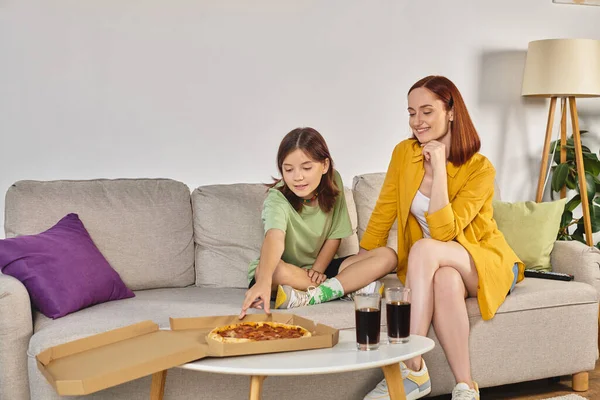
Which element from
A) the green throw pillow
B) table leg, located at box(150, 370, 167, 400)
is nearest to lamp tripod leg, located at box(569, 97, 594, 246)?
the green throw pillow

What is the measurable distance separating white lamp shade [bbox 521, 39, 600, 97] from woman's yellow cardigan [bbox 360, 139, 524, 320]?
3.85ft

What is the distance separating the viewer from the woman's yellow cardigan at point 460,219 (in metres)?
2.53

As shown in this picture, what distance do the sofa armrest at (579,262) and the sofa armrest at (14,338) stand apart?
2.04 m

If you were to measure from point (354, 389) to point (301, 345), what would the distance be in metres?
0.72

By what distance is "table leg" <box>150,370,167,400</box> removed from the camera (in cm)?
202

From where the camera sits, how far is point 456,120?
2.63 m

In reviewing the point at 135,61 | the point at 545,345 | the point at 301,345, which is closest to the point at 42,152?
the point at 135,61

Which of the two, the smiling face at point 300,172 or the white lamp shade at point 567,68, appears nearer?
the smiling face at point 300,172

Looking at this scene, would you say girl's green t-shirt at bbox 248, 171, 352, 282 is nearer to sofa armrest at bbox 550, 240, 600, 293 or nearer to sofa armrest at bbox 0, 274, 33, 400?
sofa armrest at bbox 0, 274, 33, 400

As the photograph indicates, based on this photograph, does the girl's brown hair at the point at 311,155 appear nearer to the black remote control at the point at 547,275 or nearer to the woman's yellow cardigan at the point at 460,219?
the woman's yellow cardigan at the point at 460,219

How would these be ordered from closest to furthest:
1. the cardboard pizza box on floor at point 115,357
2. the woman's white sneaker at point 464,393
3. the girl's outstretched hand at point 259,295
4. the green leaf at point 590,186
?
the cardboard pizza box on floor at point 115,357, the girl's outstretched hand at point 259,295, the woman's white sneaker at point 464,393, the green leaf at point 590,186

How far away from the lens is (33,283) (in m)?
2.31

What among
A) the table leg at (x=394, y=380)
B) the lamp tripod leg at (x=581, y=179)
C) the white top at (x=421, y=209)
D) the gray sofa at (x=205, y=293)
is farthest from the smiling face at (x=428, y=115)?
the lamp tripod leg at (x=581, y=179)

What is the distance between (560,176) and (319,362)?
2.57 metres
